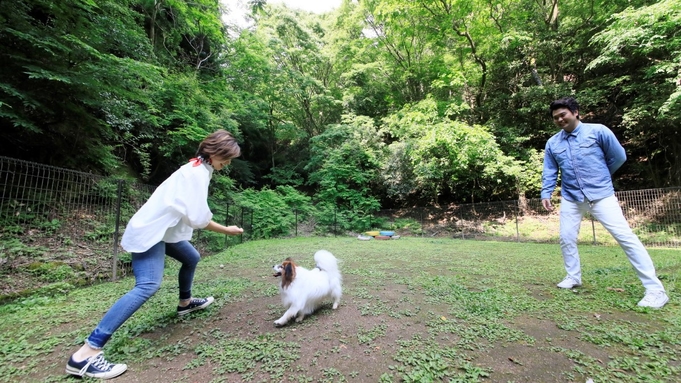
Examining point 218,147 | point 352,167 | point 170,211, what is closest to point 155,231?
point 170,211

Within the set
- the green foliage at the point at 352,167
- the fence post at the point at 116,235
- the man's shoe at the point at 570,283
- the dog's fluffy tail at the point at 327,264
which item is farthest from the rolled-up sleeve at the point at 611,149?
the green foliage at the point at 352,167

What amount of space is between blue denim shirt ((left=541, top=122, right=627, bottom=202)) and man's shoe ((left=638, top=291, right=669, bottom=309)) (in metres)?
0.91

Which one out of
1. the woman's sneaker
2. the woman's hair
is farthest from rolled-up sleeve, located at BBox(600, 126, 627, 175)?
the woman's sneaker

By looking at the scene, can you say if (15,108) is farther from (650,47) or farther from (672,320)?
(650,47)

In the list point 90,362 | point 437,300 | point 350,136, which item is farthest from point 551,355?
point 350,136

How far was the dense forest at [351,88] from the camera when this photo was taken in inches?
193

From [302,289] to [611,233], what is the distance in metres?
2.99

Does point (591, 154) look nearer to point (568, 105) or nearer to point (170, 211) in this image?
point (568, 105)

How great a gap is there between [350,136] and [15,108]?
42.3 feet

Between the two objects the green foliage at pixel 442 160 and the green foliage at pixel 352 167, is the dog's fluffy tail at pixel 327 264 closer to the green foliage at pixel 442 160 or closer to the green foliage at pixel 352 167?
the green foliage at pixel 442 160

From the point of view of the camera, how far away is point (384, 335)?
2.13 m

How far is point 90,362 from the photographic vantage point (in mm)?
1644

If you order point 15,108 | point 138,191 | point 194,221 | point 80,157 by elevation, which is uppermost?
point 15,108

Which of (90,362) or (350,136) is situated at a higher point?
(350,136)
